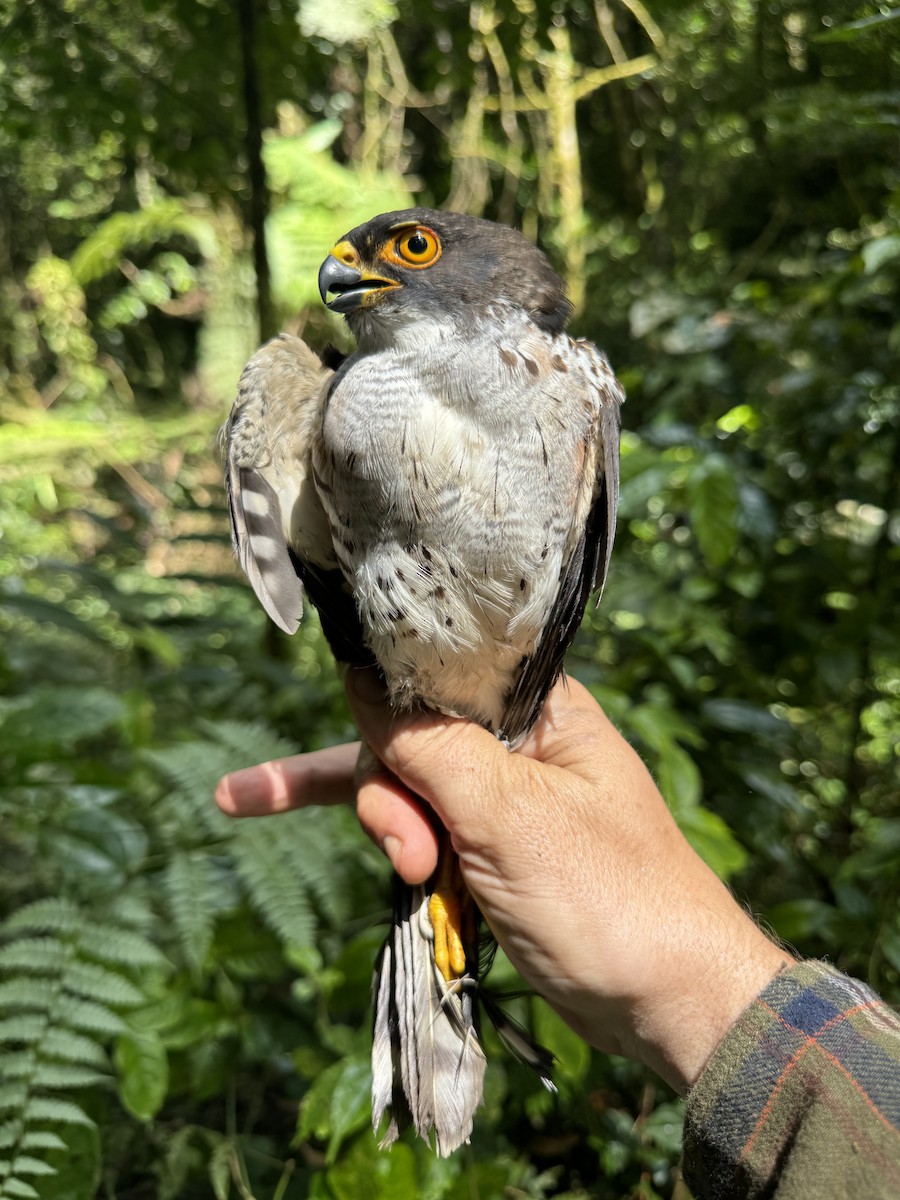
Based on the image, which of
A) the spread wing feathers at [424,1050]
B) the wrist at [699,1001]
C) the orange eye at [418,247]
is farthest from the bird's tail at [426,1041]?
the orange eye at [418,247]

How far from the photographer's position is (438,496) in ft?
5.16

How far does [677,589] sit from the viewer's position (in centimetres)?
283

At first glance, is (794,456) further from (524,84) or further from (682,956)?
(524,84)

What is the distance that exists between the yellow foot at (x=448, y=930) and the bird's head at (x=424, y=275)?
1318 millimetres

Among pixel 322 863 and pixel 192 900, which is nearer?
pixel 192 900

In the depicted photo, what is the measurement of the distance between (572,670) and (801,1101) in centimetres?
146

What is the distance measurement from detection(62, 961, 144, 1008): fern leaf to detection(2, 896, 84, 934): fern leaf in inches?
3.8

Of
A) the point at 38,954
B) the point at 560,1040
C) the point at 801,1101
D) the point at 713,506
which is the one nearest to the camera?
the point at 801,1101

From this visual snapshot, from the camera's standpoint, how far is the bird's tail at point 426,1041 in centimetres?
167

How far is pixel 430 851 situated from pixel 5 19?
3.06 m

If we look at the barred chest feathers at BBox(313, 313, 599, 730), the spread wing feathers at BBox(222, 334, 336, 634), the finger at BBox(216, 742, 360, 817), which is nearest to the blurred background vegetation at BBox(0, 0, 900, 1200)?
the finger at BBox(216, 742, 360, 817)

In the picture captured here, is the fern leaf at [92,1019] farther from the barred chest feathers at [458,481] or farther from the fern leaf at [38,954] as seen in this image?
the barred chest feathers at [458,481]

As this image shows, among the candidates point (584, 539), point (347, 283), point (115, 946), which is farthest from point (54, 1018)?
point (347, 283)

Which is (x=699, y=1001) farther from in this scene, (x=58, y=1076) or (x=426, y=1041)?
(x=58, y=1076)
